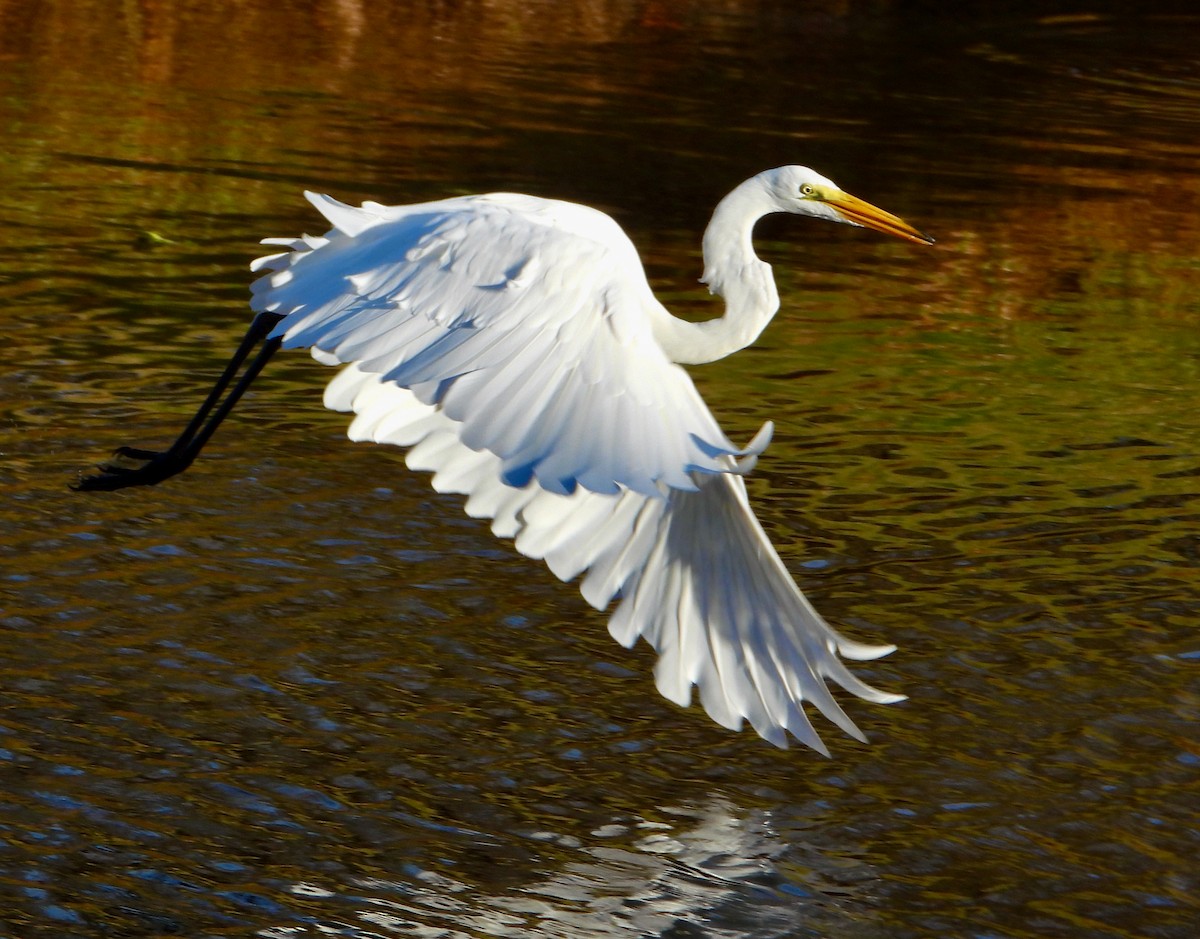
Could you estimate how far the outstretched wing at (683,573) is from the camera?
4.87 m

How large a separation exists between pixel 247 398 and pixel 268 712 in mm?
2965

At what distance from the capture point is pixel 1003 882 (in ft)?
15.4

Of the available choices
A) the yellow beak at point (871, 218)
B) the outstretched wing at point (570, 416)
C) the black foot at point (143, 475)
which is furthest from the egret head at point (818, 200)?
the black foot at point (143, 475)

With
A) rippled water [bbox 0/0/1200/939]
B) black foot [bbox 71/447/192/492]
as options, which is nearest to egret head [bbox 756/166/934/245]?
rippled water [bbox 0/0/1200/939]

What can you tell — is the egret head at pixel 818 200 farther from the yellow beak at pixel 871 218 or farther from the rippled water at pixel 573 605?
the rippled water at pixel 573 605

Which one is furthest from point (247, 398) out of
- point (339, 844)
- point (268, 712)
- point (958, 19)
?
point (958, 19)

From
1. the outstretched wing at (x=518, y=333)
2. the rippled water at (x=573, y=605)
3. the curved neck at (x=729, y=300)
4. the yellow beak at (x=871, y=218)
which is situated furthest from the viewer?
the yellow beak at (x=871, y=218)

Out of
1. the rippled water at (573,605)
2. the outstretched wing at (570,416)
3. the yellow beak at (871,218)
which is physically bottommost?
the rippled water at (573,605)

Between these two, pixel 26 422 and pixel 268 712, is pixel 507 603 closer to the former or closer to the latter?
pixel 268 712

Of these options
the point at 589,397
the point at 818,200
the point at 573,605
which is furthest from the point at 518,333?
the point at 573,605

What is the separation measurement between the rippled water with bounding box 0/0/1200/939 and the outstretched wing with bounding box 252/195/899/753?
0.44 meters

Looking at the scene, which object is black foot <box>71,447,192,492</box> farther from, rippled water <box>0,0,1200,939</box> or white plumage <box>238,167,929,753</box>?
white plumage <box>238,167,929,753</box>

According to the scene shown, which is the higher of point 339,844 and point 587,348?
point 587,348

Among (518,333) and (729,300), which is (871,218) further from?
(518,333)
